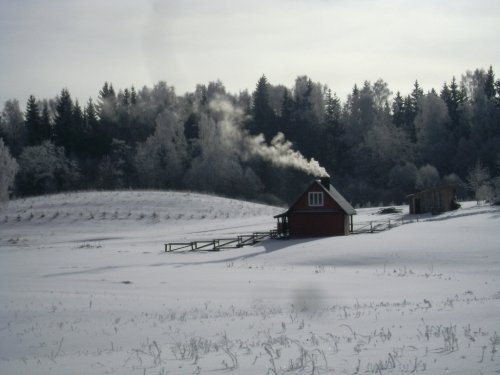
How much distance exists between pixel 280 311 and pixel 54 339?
6.90 metres

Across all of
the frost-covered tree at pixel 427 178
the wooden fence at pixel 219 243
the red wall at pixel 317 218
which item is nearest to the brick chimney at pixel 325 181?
the red wall at pixel 317 218

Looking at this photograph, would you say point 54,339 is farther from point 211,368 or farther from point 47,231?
point 47,231

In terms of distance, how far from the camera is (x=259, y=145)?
112562 mm

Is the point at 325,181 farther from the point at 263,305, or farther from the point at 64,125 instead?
the point at 64,125

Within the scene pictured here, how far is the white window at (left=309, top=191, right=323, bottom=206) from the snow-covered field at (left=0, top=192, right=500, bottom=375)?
191 inches

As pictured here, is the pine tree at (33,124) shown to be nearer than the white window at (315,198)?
No

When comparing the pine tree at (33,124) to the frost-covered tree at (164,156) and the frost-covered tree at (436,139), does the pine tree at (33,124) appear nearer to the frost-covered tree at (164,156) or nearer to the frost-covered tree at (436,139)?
the frost-covered tree at (164,156)

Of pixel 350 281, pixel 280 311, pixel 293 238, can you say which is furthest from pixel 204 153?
pixel 280 311

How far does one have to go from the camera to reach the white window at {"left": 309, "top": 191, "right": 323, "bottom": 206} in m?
53.8

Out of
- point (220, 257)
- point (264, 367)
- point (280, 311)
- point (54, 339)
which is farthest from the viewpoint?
point (220, 257)

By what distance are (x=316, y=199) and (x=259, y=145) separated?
59.5 metres

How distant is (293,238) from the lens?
53.5m

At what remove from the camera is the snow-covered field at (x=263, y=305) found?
10922mm

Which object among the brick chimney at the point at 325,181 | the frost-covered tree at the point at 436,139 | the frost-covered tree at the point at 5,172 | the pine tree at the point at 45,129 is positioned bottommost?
the brick chimney at the point at 325,181
